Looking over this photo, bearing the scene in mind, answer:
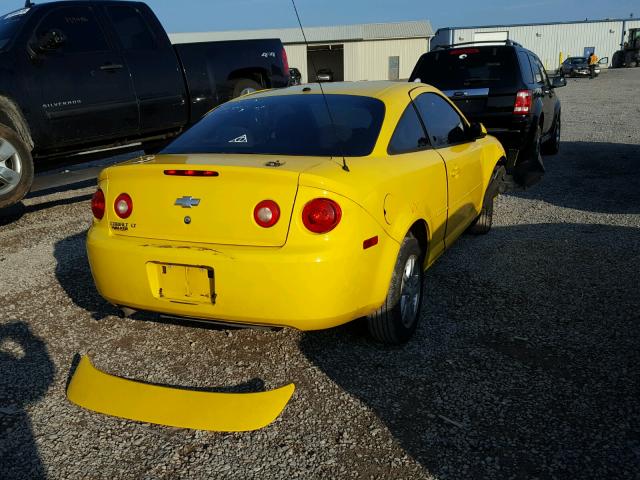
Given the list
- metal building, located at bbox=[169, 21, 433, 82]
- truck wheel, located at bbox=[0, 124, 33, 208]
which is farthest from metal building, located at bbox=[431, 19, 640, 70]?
truck wheel, located at bbox=[0, 124, 33, 208]

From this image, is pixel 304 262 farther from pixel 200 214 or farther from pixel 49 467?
pixel 49 467

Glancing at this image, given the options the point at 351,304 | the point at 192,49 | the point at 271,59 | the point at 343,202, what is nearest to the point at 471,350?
the point at 351,304

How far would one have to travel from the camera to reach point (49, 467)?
2508 mm

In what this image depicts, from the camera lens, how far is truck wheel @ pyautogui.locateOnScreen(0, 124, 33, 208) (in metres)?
5.82

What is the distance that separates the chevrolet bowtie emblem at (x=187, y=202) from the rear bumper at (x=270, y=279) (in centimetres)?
20

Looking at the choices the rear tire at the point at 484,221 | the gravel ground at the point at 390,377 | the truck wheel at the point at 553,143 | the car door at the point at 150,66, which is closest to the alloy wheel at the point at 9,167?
the gravel ground at the point at 390,377

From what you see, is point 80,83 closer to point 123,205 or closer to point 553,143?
point 123,205

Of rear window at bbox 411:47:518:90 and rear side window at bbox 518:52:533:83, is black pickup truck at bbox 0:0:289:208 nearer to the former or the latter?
rear window at bbox 411:47:518:90

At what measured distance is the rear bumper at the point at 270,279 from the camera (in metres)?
2.80

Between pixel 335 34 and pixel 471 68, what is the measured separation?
138 feet

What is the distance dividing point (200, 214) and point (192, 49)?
556 centimetres

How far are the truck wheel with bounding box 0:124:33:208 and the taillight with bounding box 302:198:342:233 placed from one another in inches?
169

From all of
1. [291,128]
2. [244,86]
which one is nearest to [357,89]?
[291,128]

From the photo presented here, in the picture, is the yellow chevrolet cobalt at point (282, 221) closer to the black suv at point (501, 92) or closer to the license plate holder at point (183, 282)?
the license plate holder at point (183, 282)
